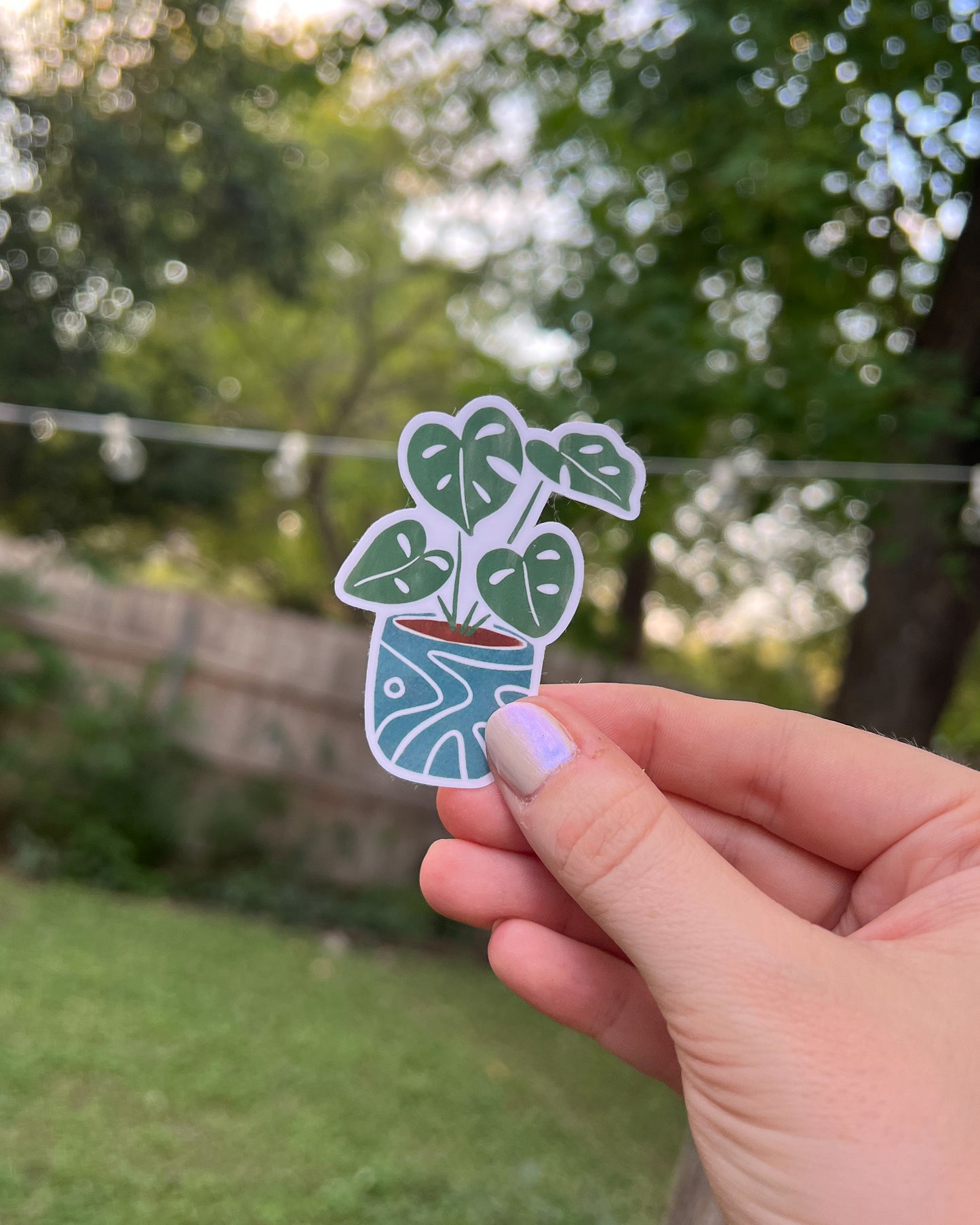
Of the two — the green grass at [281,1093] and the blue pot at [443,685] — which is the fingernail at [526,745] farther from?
the green grass at [281,1093]

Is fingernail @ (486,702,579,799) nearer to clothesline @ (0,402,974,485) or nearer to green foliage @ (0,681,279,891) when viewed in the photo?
clothesline @ (0,402,974,485)

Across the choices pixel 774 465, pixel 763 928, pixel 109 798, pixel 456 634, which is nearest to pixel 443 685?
pixel 456 634

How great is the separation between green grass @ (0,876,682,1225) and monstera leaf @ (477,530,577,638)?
71.8 inches

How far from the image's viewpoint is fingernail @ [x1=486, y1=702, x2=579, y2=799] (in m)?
0.84

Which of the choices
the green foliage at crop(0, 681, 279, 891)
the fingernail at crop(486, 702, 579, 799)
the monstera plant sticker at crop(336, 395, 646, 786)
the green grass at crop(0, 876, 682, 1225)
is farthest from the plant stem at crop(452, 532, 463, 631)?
the green foliage at crop(0, 681, 279, 891)

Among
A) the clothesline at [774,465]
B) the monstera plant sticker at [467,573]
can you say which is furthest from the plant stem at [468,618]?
the clothesline at [774,465]

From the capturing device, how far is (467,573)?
0.93 m

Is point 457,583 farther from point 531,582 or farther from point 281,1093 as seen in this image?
point 281,1093

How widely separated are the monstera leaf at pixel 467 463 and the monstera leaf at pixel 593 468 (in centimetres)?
4

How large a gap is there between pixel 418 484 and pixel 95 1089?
236 centimetres

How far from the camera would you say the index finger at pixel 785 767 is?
36.9 inches

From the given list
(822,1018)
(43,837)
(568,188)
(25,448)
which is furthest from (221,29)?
(822,1018)

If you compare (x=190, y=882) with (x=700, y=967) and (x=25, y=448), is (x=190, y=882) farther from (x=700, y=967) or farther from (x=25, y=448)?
(x=700, y=967)

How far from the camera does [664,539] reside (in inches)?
197
